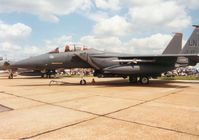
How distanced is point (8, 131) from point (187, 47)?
49.5 ft

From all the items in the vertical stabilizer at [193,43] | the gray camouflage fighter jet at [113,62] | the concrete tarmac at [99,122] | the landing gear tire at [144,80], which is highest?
the vertical stabilizer at [193,43]

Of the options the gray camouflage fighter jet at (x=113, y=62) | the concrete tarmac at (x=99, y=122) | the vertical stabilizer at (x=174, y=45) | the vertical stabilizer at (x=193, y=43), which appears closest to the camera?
the concrete tarmac at (x=99, y=122)

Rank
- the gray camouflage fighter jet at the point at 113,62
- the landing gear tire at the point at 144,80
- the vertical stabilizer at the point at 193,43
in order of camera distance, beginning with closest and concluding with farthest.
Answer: the gray camouflage fighter jet at the point at 113,62 < the landing gear tire at the point at 144,80 < the vertical stabilizer at the point at 193,43

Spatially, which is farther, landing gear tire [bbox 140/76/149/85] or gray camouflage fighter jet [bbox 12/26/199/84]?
landing gear tire [bbox 140/76/149/85]

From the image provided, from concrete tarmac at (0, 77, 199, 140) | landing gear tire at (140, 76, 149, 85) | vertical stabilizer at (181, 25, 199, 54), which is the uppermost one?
vertical stabilizer at (181, 25, 199, 54)

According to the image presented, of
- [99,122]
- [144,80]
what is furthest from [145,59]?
[99,122]

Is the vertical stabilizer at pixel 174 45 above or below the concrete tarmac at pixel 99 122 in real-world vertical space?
above

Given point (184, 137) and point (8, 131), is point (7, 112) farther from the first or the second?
point (184, 137)

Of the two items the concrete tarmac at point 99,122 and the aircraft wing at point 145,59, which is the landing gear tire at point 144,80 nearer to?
the aircraft wing at point 145,59

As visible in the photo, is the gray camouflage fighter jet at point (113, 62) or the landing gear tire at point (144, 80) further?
the landing gear tire at point (144, 80)

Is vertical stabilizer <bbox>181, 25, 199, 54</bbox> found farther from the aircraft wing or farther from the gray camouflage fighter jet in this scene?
the aircraft wing

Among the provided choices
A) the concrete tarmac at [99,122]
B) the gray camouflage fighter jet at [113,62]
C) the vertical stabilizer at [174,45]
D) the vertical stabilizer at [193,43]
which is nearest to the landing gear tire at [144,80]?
the gray camouflage fighter jet at [113,62]

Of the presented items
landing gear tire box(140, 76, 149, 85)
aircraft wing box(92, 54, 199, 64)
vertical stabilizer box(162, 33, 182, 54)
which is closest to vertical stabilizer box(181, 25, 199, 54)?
vertical stabilizer box(162, 33, 182, 54)

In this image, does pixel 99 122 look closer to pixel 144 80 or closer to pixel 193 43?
pixel 144 80
